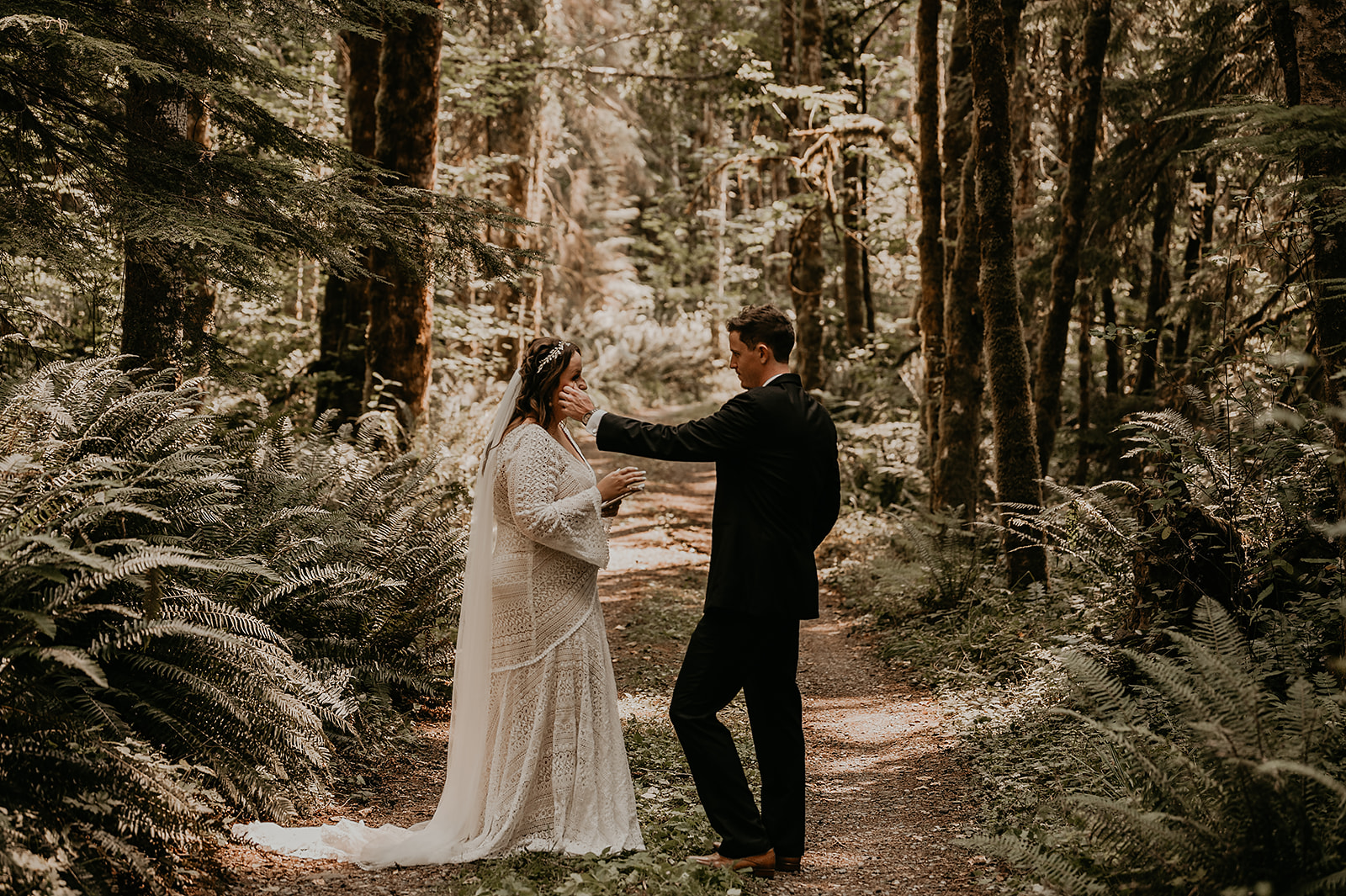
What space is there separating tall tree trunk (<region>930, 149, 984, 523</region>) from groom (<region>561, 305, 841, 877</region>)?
7247 mm

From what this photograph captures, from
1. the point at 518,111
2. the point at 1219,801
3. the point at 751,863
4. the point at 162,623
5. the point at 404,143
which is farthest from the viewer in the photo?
the point at 518,111

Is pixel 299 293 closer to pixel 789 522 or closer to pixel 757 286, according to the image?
pixel 789 522

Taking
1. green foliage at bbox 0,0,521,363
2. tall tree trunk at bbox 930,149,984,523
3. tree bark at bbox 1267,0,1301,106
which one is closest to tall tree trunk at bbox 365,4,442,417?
green foliage at bbox 0,0,521,363

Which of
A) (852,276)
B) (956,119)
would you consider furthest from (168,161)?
(852,276)

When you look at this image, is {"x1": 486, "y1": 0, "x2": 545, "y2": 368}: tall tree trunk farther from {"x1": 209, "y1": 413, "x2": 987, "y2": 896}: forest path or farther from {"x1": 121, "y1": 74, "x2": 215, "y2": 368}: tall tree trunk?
{"x1": 121, "y1": 74, "x2": 215, "y2": 368}: tall tree trunk

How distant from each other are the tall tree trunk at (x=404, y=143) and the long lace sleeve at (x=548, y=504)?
5405mm

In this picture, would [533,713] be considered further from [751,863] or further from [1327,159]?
[1327,159]

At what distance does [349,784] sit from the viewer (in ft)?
18.7

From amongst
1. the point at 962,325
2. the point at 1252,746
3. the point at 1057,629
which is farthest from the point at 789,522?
the point at 962,325

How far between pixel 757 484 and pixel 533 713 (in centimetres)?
160

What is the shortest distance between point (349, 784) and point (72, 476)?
2.41m

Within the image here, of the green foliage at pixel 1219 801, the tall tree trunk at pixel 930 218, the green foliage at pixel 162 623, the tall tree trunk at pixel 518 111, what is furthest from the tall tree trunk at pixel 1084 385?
the tall tree trunk at pixel 518 111

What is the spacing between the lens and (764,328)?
4805mm

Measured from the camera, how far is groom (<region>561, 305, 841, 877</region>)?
459 cm
